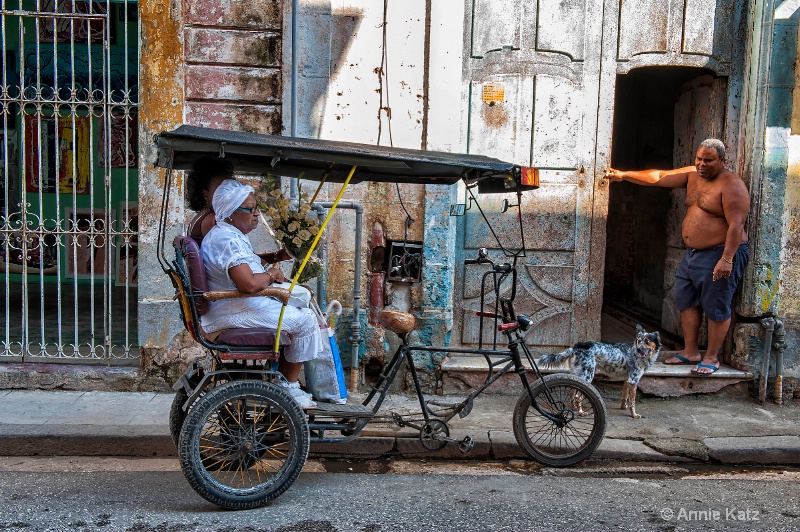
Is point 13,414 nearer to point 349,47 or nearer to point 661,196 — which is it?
point 349,47

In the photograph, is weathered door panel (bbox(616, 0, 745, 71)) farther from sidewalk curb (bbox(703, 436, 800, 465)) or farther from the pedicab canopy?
sidewalk curb (bbox(703, 436, 800, 465))

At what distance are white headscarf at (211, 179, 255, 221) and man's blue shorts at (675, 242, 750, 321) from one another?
13.5 feet

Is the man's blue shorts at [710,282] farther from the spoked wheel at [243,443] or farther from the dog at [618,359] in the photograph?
the spoked wheel at [243,443]

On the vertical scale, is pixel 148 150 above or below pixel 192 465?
above

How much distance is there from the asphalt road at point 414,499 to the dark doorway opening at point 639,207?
3778 millimetres

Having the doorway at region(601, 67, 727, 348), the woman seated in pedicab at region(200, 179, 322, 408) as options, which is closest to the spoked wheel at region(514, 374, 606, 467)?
the woman seated in pedicab at region(200, 179, 322, 408)

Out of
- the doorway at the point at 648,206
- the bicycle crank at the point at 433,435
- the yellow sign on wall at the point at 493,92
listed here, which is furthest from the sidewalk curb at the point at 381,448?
the yellow sign on wall at the point at 493,92

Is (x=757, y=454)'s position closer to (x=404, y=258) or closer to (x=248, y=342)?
(x=404, y=258)

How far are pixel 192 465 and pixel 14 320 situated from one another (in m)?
5.24

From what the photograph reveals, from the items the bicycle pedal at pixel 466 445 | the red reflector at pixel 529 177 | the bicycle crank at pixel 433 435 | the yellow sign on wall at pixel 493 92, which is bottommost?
the bicycle pedal at pixel 466 445

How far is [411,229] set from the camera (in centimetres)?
695

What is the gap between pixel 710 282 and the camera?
685 cm

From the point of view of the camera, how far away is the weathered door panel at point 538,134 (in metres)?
7.04

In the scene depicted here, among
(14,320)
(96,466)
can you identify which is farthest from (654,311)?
(14,320)
